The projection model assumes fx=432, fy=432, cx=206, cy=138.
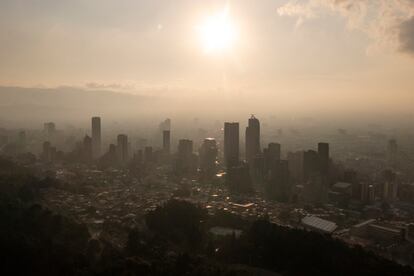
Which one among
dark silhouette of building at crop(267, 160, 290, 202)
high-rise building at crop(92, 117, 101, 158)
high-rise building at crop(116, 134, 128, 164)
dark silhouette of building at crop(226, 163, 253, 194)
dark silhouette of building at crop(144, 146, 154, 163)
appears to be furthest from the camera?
high-rise building at crop(92, 117, 101, 158)

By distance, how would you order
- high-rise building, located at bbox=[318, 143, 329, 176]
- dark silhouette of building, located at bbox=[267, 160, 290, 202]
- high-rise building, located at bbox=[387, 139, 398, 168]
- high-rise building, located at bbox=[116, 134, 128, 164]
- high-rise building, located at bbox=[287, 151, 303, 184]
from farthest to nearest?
high-rise building, located at bbox=[387, 139, 398, 168]
high-rise building, located at bbox=[116, 134, 128, 164]
high-rise building, located at bbox=[287, 151, 303, 184]
high-rise building, located at bbox=[318, 143, 329, 176]
dark silhouette of building, located at bbox=[267, 160, 290, 202]

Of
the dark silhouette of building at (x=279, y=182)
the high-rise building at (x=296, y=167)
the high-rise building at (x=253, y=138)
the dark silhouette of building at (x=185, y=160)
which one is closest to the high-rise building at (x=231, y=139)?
the high-rise building at (x=253, y=138)

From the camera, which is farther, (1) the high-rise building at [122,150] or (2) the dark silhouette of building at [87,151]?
(1) the high-rise building at [122,150]

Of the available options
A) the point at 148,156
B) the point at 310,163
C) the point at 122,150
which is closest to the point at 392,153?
the point at 310,163

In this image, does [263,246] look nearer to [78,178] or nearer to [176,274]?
[176,274]

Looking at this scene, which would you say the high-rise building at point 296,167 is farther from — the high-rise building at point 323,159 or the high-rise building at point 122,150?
the high-rise building at point 122,150

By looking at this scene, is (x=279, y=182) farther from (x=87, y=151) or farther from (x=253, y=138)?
(x=87, y=151)

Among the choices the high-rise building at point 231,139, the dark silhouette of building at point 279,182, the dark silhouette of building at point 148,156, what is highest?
the high-rise building at point 231,139

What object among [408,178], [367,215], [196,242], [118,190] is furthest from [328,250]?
[408,178]

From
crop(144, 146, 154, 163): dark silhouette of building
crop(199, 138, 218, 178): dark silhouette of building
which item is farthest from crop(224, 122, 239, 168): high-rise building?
crop(144, 146, 154, 163): dark silhouette of building

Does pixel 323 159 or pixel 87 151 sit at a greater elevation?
pixel 323 159

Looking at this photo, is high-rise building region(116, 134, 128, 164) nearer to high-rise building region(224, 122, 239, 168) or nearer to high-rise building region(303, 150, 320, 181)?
high-rise building region(224, 122, 239, 168)
